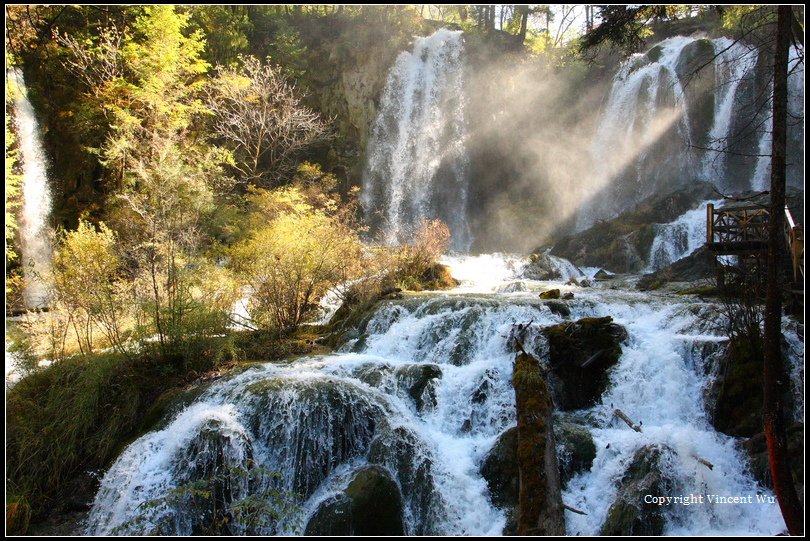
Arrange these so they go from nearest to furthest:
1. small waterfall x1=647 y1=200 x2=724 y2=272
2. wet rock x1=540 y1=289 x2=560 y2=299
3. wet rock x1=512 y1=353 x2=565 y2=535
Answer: wet rock x1=512 y1=353 x2=565 y2=535 → wet rock x1=540 y1=289 x2=560 y2=299 → small waterfall x1=647 y1=200 x2=724 y2=272

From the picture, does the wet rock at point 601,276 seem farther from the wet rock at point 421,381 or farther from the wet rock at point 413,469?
the wet rock at point 413,469

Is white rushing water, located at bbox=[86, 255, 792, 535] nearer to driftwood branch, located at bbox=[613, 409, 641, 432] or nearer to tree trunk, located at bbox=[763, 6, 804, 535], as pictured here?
driftwood branch, located at bbox=[613, 409, 641, 432]

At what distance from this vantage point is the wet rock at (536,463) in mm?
3982

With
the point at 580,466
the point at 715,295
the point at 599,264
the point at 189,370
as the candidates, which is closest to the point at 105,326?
the point at 189,370

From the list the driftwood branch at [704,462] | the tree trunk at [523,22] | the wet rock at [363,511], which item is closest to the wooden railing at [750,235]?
the driftwood branch at [704,462]

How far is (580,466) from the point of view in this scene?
5.80 m

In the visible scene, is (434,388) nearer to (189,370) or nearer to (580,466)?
(580,466)

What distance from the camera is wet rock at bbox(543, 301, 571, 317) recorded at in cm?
953

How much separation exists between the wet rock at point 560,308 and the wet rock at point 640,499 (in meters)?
4.19

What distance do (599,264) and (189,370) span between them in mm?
15032

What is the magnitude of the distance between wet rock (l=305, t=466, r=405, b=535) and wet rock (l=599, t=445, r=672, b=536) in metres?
2.35

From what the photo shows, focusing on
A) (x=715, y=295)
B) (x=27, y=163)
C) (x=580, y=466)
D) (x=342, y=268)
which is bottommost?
(x=580, y=466)

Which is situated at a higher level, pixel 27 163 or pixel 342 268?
pixel 27 163

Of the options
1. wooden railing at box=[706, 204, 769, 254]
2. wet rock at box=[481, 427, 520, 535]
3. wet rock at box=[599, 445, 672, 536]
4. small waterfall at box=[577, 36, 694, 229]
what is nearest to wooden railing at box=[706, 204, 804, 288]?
wooden railing at box=[706, 204, 769, 254]
